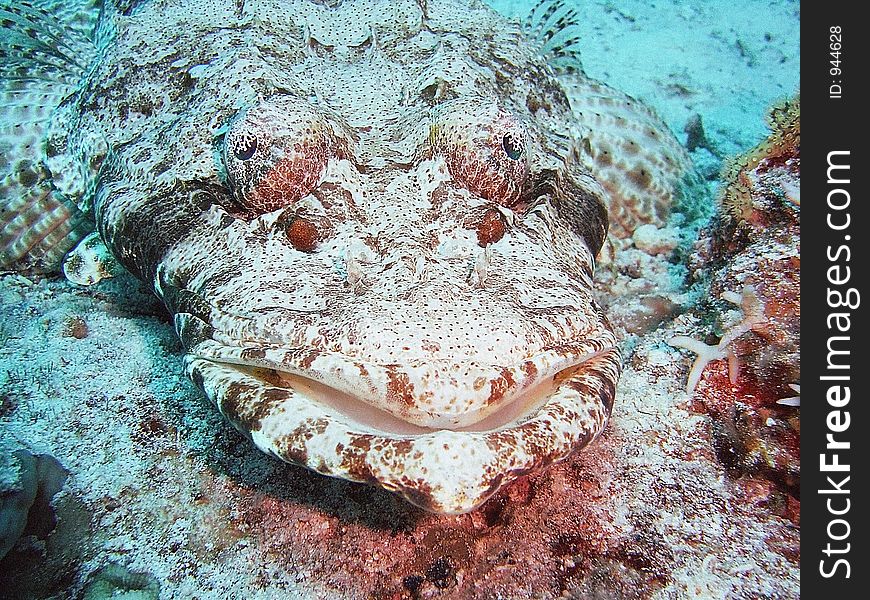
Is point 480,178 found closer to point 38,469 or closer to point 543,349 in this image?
point 543,349

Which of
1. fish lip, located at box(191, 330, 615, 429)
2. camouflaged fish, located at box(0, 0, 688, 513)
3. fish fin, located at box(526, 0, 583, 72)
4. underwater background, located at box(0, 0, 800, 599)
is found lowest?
underwater background, located at box(0, 0, 800, 599)

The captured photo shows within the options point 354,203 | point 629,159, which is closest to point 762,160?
point 629,159

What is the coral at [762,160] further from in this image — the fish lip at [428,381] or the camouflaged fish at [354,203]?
the fish lip at [428,381]

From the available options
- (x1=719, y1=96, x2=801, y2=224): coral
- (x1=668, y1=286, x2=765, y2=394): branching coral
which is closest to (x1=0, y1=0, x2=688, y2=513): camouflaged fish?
(x1=668, y1=286, x2=765, y2=394): branching coral

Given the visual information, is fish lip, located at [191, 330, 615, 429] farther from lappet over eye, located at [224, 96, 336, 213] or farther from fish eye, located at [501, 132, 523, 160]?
fish eye, located at [501, 132, 523, 160]

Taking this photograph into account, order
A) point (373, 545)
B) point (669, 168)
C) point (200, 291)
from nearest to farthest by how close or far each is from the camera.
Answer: point (373, 545) → point (200, 291) → point (669, 168)

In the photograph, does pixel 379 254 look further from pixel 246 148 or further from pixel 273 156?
pixel 246 148

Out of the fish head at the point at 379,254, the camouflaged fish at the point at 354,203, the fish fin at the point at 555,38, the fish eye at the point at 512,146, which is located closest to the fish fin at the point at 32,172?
the camouflaged fish at the point at 354,203

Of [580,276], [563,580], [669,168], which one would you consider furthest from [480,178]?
[669,168]
